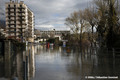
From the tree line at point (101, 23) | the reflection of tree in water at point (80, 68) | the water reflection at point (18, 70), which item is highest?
the tree line at point (101, 23)

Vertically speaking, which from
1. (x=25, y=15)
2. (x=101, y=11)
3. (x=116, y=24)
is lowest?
(x=116, y=24)

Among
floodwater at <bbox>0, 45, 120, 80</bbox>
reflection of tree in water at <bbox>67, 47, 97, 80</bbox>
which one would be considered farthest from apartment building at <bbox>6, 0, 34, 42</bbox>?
reflection of tree in water at <bbox>67, 47, 97, 80</bbox>

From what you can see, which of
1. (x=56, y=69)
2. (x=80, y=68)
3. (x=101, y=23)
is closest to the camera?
(x=56, y=69)

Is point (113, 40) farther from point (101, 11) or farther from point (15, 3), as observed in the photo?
point (15, 3)

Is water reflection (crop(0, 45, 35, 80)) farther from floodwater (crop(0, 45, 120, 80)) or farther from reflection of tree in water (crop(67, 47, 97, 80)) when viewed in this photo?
reflection of tree in water (crop(67, 47, 97, 80))

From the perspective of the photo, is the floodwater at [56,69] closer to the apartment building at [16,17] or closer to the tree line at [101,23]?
the tree line at [101,23]

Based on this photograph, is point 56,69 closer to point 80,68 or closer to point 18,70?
point 80,68

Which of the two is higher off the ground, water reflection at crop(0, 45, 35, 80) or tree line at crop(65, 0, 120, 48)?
tree line at crop(65, 0, 120, 48)

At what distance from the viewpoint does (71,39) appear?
211ft

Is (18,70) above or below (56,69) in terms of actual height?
above

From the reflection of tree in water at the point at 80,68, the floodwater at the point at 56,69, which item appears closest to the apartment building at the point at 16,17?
the floodwater at the point at 56,69

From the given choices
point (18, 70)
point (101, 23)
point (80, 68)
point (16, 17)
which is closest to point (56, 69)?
point (80, 68)

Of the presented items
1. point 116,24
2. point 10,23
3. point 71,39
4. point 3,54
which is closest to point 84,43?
point 71,39

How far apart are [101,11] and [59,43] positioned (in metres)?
44.1
